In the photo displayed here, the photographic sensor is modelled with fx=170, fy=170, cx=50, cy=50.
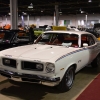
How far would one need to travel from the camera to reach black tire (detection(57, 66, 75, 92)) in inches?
160

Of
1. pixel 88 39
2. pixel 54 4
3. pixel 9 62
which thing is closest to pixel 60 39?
pixel 88 39

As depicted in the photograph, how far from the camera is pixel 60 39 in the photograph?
5289 mm

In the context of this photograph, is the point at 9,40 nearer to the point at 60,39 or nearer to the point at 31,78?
the point at 60,39

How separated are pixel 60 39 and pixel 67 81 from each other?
1.53 meters

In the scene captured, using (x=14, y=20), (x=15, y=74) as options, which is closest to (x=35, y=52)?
(x=15, y=74)

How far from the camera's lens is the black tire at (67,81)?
13.3 ft

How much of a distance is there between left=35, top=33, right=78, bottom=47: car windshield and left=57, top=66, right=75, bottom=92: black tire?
3.11 ft

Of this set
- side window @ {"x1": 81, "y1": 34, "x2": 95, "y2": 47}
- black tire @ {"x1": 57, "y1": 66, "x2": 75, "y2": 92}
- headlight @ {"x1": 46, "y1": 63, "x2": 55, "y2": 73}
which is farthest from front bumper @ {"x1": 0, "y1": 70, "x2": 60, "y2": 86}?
side window @ {"x1": 81, "y1": 34, "x2": 95, "y2": 47}

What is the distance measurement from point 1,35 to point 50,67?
459 centimetres

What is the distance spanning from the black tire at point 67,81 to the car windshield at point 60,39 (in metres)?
0.95

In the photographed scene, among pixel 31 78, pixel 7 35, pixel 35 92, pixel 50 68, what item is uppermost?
pixel 7 35

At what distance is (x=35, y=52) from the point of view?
13.7 ft

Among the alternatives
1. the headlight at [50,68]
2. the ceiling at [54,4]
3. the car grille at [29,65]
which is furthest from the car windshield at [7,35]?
the ceiling at [54,4]

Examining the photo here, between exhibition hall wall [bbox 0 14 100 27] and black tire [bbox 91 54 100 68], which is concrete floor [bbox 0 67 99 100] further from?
exhibition hall wall [bbox 0 14 100 27]
